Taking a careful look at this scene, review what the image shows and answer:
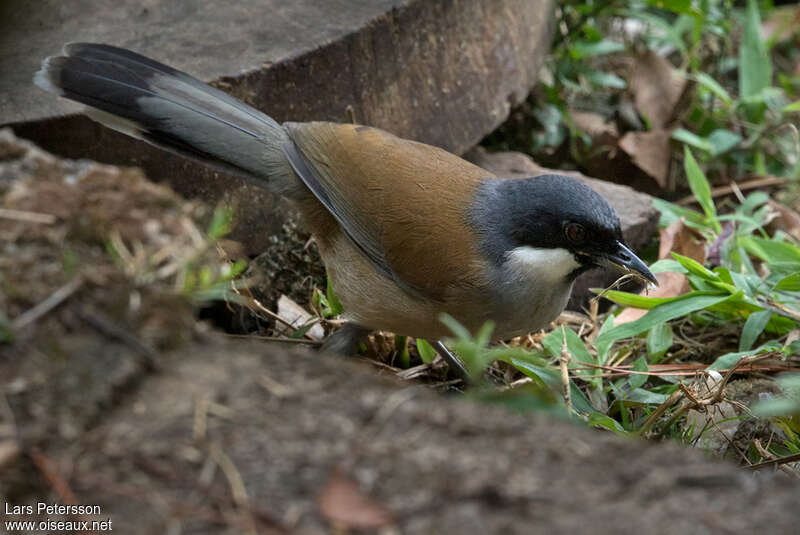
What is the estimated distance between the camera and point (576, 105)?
6855 mm

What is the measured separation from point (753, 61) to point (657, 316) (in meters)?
3.32

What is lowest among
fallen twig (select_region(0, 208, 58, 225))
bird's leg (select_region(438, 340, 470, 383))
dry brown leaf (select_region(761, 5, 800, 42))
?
bird's leg (select_region(438, 340, 470, 383))

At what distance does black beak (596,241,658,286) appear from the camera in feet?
12.7

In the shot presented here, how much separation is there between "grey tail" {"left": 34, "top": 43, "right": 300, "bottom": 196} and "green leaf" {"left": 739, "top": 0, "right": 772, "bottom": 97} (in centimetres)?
391

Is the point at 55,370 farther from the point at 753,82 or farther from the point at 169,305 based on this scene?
the point at 753,82

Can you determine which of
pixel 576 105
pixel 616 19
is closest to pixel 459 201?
pixel 576 105

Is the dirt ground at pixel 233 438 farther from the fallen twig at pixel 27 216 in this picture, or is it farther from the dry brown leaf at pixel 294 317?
the dry brown leaf at pixel 294 317

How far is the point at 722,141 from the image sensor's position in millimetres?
6246

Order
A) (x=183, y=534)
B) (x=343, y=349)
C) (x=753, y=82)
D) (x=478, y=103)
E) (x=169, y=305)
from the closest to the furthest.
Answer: (x=183, y=534)
(x=169, y=305)
(x=343, y=349)
(x=478, y=103)
(x=753, y=82)

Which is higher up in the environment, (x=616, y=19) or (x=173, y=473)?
(x=616, y=19)

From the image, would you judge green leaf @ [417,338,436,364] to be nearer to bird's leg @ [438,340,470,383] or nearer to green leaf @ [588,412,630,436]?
bird's leg @ [438,340,470,383]

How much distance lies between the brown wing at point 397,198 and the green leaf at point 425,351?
2.13 ft

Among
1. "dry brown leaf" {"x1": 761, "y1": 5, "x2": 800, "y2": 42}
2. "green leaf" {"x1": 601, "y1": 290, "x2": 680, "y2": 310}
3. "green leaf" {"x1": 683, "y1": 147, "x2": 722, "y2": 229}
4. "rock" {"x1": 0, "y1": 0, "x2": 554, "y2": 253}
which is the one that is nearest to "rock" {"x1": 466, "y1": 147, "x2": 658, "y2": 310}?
"green leaf" {"x1": 683, "y1": 147, "x2": 722, "y2": 229}

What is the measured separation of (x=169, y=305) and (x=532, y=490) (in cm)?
92
